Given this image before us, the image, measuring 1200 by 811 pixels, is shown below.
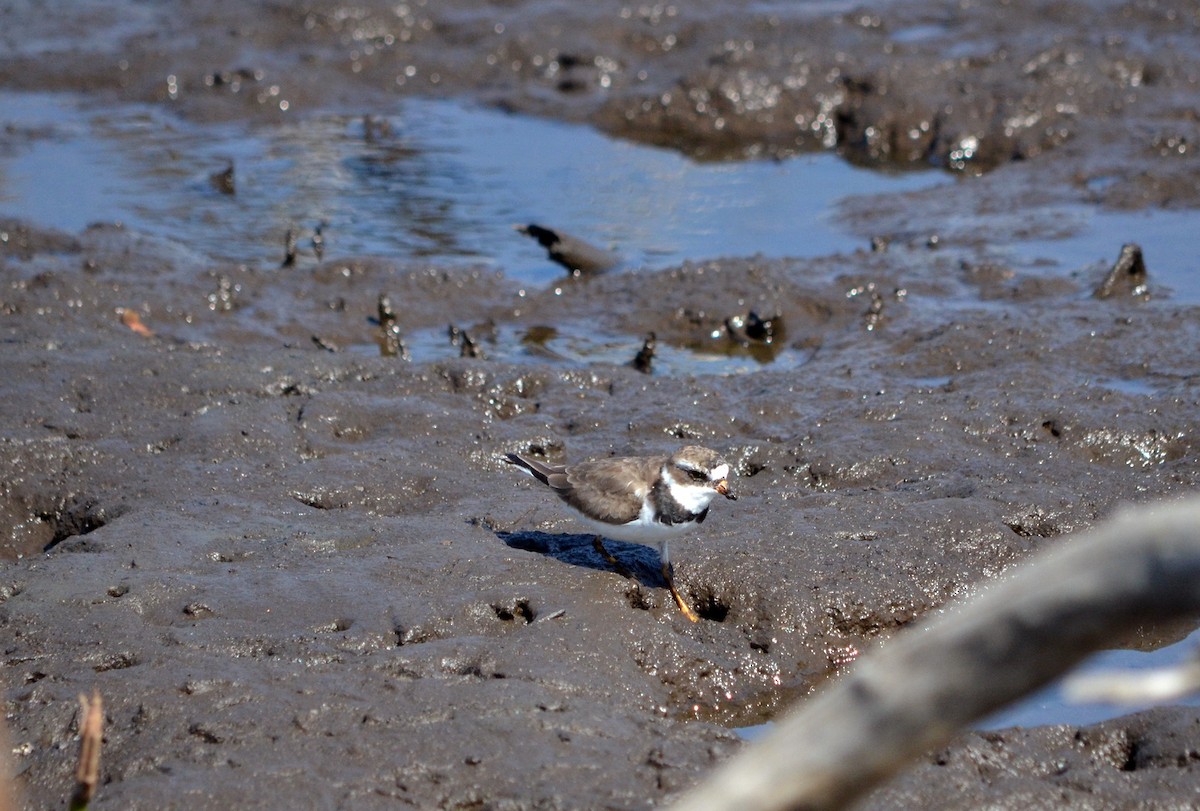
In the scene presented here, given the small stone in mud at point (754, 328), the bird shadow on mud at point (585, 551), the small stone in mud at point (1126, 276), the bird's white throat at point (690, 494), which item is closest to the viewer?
the bird's white throat at point (690, 494)

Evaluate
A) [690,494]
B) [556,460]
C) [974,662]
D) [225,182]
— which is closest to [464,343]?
[556,460]

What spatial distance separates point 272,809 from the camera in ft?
14.0

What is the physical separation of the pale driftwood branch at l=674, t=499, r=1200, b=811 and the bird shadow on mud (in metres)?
4.19

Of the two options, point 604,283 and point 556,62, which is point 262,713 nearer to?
point 604,283

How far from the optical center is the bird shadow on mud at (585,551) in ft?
21.0

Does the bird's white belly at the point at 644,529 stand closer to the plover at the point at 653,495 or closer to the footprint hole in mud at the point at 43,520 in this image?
the plover at the point at 653,495

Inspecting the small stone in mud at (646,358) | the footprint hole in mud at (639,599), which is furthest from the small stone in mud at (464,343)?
the footprint hole in mud at (639,599)

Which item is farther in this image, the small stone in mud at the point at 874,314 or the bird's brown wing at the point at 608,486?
the small stone in mud at the point at 874,314

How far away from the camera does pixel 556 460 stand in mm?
7934

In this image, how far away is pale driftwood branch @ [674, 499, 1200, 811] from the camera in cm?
188

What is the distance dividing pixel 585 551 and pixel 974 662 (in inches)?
185

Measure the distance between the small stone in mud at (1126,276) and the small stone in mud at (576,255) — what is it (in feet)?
14.4

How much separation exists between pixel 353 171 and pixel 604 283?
4709mm

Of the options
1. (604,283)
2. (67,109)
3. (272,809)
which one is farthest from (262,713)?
(67,109)
